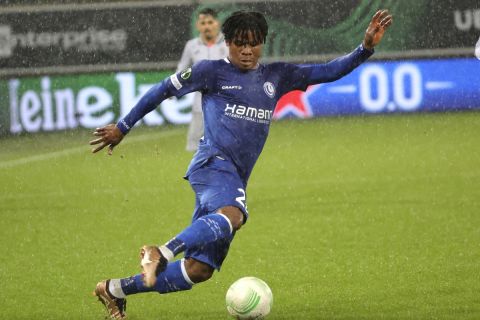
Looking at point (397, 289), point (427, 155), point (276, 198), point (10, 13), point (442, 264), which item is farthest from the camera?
point (10, 13)

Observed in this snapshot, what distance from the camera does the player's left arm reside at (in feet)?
21.0

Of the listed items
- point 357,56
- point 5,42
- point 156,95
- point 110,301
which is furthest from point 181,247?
point 5,42

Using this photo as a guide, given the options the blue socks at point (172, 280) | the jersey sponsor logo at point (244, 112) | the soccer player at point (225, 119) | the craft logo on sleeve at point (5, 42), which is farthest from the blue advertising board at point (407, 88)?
the blue socks at point (172, 280)

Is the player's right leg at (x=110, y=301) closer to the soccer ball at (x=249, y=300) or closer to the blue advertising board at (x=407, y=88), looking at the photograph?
the soccer ball at (x=249, y=300)

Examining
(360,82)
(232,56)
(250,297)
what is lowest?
(360,82)

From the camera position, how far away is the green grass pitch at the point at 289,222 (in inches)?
281

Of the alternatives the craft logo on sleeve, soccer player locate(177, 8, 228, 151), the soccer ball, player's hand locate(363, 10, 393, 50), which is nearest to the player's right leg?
the soccer ball

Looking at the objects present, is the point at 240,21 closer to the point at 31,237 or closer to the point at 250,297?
the point at 250,297

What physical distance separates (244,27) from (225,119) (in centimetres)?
51

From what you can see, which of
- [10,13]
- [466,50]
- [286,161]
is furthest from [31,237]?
[466,50]

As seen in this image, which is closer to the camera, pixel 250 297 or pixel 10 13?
pixel 250 297

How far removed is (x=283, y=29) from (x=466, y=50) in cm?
294

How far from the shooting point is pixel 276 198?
11531 mm

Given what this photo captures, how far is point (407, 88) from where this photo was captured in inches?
715
